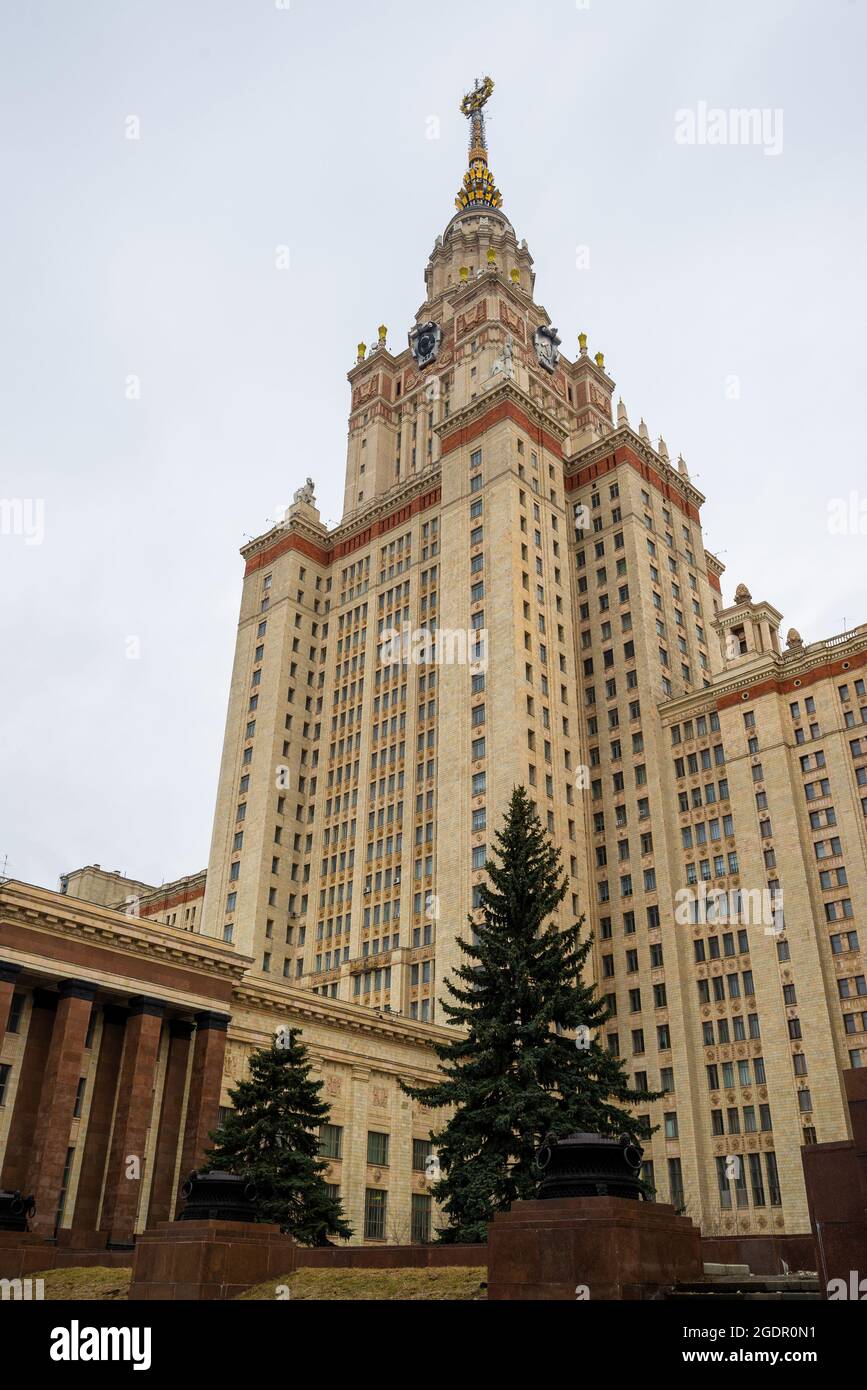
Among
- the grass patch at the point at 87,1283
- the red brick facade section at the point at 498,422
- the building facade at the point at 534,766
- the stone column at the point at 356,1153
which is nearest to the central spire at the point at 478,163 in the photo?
the building facade at the point at 534,766

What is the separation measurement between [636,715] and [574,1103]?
48514 millimetres

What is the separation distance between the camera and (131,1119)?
43812 millimetres

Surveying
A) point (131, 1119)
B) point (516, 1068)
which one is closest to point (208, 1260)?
point (516, 1068)

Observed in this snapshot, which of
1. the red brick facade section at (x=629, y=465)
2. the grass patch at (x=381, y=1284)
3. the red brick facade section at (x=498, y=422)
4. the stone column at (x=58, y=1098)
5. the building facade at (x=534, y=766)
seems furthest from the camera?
the red brick facade section at (x=629, y=465)

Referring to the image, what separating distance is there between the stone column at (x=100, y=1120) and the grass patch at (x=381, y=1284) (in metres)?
23.5

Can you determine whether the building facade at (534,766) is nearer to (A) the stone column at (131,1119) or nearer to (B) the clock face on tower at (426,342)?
(B) the clock face on tower at (426,342)

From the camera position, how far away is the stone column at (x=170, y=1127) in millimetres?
44781

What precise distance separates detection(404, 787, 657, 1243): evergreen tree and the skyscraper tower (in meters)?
29.4

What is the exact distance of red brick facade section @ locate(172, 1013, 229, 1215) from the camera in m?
45.8

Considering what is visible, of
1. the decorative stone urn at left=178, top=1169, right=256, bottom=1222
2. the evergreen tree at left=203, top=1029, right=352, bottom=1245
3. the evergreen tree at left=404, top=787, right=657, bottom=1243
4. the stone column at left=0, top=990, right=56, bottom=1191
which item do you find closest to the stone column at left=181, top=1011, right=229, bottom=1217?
the stone column at left=0, top=990, right=56, bottom=1191

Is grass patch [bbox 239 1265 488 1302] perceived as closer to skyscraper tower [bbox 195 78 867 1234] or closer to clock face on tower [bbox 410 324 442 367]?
skyscraper tower [bbox 195 78 867 1234]
